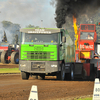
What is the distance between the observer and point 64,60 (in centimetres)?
1806

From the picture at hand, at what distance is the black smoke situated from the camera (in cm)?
2992

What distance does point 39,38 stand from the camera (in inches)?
655

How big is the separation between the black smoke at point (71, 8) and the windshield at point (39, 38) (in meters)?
13.5

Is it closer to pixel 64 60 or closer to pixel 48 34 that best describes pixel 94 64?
pixel 64 60

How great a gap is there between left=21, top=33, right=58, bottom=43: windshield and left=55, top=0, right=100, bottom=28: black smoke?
1346 cm

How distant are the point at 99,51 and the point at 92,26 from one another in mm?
2353

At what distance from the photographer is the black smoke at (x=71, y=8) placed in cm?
2992

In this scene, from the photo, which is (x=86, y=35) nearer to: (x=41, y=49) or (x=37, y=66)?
(x=41, y=49)

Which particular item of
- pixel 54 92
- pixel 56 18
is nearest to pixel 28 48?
pixel 54 92

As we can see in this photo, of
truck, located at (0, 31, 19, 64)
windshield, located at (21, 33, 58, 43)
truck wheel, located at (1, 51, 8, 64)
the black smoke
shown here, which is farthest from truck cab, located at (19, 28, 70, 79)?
truck wheel, located at (1, 51, 8, 64)

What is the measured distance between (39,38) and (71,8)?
14.4 metres

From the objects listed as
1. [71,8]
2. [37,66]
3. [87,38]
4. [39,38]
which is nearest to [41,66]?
[37,66]

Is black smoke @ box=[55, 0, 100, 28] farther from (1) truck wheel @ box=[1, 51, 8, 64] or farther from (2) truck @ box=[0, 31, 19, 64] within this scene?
(1) truck wheel @ box=[1, 51, 8, 64]

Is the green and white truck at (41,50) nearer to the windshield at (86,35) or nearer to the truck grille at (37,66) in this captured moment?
the truck grille at (37,66)
